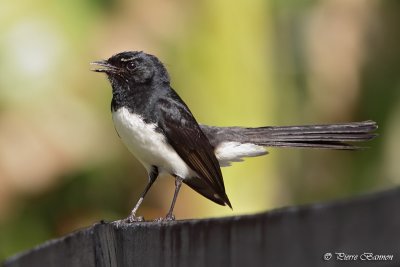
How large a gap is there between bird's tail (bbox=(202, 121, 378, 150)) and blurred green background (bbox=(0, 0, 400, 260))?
0.55 m

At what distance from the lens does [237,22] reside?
596 centimetres

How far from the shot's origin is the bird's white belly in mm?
4602

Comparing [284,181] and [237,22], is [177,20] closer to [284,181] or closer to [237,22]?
[237,22]

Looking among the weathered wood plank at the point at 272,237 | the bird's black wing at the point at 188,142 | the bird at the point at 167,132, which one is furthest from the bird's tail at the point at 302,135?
the weathered wood plank at the point at 272,237

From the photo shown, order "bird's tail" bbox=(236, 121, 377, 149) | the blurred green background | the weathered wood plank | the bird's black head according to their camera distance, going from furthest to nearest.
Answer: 1. the blurred green background
2. the bird's black head
3. "bird's tail" bbox=(236, 121, 377, 149)
4. the weathered wood plank

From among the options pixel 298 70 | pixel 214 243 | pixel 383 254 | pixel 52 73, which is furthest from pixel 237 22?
pixel 383 254

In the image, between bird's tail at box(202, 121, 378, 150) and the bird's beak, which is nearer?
bird's tail at box(202, 121, 378, 150)

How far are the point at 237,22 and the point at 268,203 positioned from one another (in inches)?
49.2

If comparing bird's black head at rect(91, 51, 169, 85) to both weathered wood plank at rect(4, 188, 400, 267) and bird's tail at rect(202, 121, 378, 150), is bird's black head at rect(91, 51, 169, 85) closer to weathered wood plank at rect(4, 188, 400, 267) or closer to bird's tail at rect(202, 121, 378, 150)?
bird's tail at rect(202, 121, 378, 150)

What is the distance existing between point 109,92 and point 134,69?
1.30 m

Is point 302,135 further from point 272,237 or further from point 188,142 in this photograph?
point 272,237

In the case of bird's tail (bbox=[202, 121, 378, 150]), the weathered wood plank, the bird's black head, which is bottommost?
bird's tail (bbox=[202, 121, 378, 150])

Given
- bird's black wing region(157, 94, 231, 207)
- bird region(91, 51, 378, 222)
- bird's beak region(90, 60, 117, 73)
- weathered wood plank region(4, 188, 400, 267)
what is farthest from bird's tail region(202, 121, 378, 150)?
weathered wood plank region(4, 188, 400, 267)

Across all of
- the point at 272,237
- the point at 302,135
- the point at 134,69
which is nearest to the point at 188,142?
the point at 134,69
